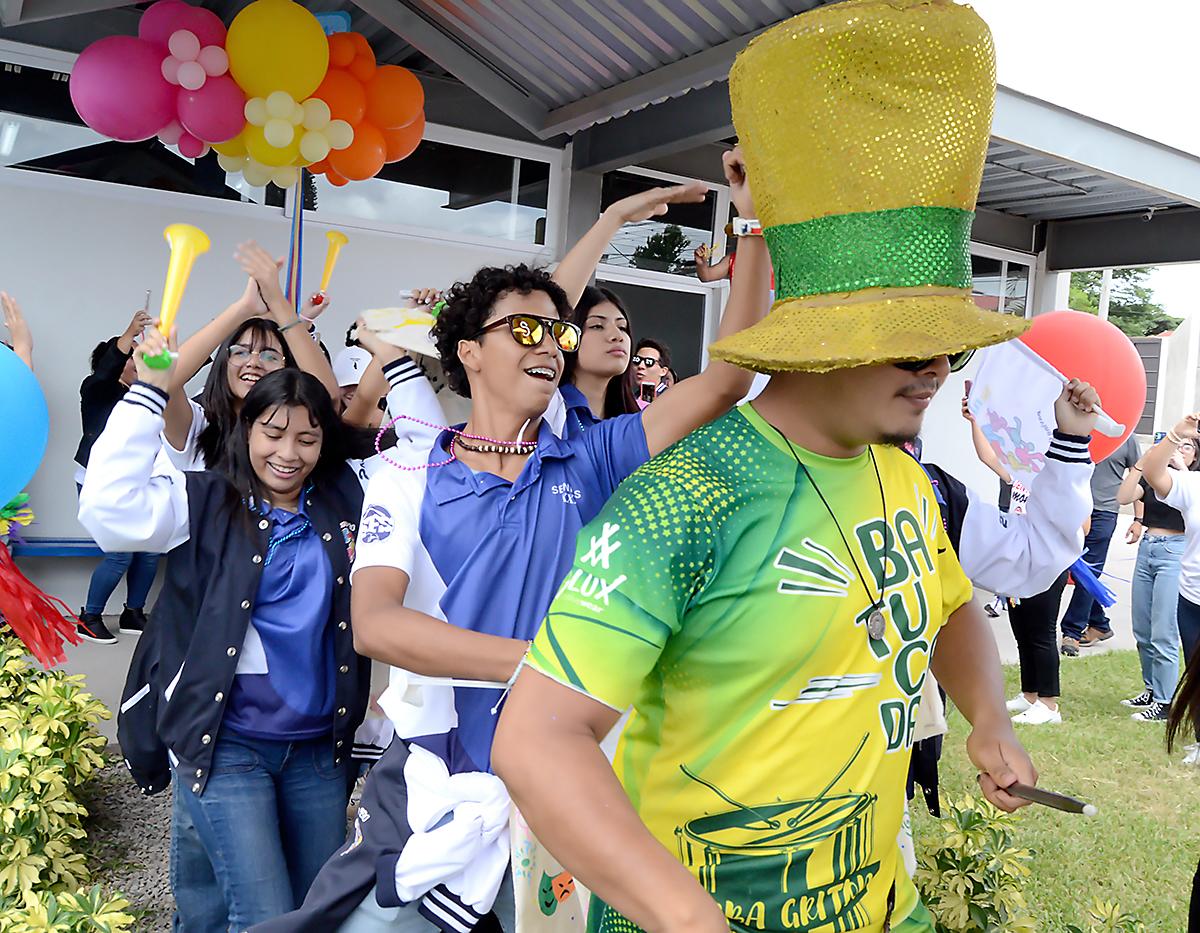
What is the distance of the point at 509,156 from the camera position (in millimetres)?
8414

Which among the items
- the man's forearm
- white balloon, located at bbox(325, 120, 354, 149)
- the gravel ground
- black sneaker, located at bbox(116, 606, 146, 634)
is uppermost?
white balloon, located at bbox(325, 120, 354, 149)

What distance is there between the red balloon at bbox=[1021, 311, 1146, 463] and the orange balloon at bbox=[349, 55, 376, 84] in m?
3.46

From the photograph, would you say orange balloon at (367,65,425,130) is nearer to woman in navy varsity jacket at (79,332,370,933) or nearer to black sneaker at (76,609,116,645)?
woman in navy varsity jacket at (79,332,370,933)

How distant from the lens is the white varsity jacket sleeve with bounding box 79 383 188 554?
2.59m

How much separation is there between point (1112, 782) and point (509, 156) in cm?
620

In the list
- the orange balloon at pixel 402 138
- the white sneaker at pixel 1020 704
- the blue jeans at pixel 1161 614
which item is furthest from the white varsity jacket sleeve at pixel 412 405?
the blue jeans at pixel 1161 614

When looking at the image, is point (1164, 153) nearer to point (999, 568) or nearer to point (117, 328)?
point (999, 568)

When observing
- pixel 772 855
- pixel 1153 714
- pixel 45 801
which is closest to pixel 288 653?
pixel 45 801

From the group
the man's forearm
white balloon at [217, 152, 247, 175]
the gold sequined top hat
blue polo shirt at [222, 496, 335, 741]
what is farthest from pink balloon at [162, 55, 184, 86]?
the man's forearm

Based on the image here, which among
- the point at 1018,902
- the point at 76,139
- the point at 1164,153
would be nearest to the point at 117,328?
the point at 76,139

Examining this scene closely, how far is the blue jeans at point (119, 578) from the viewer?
21.5 ft

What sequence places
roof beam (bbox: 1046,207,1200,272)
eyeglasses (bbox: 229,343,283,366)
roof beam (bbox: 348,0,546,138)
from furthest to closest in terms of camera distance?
roof beam (bbox: 1046,207,1200,272) → roof beam (bbox: 348,0,546,138) → eyeglasses (bbox: 229,343,283,366)

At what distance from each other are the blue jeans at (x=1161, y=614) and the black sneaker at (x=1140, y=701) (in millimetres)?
52

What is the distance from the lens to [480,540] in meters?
2.15
